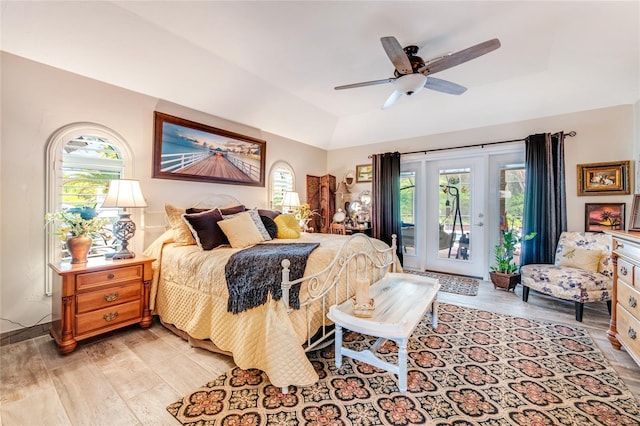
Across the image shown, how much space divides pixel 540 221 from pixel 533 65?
197 cm

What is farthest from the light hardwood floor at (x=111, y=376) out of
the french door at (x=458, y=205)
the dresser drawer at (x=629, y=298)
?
the french door at (x=458, y=205)

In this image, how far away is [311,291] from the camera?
1.94 meters

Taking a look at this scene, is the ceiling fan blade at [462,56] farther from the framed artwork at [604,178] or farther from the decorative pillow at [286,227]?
the framed artwork at [604,178]

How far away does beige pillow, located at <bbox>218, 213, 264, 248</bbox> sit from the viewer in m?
2.71

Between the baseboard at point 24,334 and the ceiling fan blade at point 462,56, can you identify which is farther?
the baseboard at point 24,334

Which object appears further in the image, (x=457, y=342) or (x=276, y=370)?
(x=457, y=342)

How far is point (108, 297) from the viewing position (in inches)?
90.9

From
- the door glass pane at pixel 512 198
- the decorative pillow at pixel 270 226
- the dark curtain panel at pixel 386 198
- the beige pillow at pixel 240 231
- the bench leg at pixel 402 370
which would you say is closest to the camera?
the bench leg at pixel 402 370

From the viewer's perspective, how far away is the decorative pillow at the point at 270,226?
3215 millimetres

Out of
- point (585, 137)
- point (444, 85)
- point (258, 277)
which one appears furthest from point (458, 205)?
point (258, 277)

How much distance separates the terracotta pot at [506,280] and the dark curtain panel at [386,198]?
4.91ft

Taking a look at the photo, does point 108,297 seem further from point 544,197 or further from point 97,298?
point 544,197

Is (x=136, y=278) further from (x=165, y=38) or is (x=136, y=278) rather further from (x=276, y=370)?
(x=165, y=38)

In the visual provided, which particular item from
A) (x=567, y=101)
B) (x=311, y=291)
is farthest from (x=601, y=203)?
(x=311, y=291)
